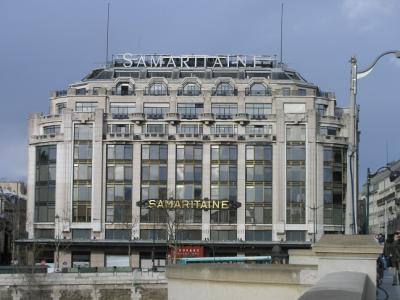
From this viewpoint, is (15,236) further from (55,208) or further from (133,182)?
(133,182)

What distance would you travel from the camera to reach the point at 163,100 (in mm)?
115375

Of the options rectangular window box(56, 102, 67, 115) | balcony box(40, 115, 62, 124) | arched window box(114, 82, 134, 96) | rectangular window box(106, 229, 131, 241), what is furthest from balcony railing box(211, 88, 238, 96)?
rectangular window box(106, 229, 131, 241)

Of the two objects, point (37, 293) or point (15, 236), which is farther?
point (15, 236)

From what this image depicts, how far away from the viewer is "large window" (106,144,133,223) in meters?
111

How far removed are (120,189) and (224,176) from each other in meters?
14.3

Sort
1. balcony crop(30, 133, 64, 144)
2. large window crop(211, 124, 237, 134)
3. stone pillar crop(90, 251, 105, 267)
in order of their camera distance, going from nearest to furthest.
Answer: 1. stone pillar crop(90, 251, 105, 267)
2. balcony crop(30, 133, 64, 144)
3. large window crop(211, 124, 237, 134)

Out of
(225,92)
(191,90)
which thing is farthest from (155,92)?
(225,92)

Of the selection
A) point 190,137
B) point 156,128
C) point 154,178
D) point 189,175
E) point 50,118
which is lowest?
point 154,178

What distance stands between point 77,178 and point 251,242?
2529cm

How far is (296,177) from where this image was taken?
4397 inches

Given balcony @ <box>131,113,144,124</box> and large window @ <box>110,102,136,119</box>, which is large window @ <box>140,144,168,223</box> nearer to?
balcony @ <box>131,113,144,124</box>

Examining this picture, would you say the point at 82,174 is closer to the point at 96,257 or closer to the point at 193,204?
the point at 96,257

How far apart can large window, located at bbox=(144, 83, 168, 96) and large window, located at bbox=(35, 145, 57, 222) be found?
50.3ft

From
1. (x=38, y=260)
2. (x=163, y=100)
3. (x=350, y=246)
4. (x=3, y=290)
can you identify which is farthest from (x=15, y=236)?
(x=350, y=246)
